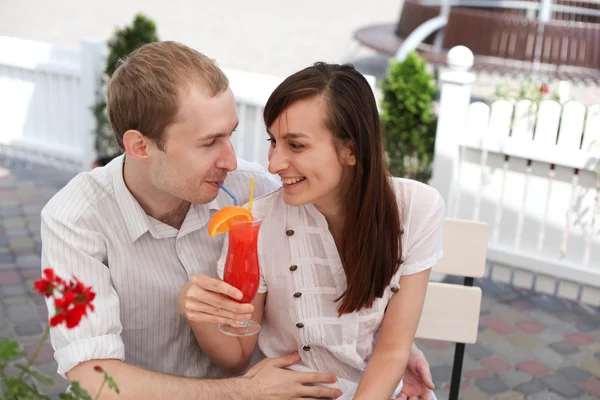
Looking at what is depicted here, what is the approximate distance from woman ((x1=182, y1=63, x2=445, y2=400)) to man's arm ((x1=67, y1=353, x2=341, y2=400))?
0.10 metres

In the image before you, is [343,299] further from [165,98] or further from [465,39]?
[465,39]

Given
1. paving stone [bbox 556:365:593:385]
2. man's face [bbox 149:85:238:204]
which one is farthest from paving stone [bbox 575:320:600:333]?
man's face [bbox 149:85:238:204]

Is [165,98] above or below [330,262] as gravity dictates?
above

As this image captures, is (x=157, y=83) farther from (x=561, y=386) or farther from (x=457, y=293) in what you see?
(x=561, y=386)

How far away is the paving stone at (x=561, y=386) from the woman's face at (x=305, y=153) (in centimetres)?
247

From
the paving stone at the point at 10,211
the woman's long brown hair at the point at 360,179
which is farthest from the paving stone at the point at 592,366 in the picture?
the paving stone at the point at 10,211

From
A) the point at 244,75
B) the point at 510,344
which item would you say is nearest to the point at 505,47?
the point at 244,75

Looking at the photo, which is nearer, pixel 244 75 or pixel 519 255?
pixel 519 255

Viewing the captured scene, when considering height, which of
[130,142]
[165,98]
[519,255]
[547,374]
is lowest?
[547,374]

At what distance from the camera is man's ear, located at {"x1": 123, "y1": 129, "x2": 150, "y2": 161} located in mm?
2213

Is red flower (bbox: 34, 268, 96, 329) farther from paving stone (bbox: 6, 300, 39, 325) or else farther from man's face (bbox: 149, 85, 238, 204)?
paving stone (bbox: 6, 300, 39, 325)

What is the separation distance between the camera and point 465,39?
9.59 metres

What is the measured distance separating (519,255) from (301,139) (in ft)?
10.3

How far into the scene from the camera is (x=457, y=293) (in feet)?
8.66
